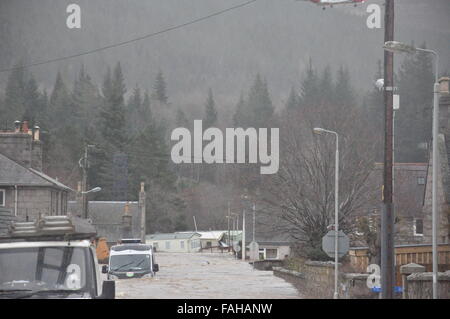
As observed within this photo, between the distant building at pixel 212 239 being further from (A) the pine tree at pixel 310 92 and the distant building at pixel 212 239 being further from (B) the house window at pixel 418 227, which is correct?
(B) the house window at pixel 418 227

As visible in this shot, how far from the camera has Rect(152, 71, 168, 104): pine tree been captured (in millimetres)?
99875

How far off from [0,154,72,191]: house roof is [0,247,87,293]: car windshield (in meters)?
35.9

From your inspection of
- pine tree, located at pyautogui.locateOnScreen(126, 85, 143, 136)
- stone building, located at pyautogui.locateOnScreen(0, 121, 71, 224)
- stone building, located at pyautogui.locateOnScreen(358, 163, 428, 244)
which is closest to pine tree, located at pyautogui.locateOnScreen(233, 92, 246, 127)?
pine tree, located at pyautogui.locateOnScreen(126, 85, 143, 136)

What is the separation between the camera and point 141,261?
134ft

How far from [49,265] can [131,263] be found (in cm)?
2860

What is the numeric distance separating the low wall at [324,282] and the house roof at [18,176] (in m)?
16.0

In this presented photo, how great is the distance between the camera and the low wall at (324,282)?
28234mm

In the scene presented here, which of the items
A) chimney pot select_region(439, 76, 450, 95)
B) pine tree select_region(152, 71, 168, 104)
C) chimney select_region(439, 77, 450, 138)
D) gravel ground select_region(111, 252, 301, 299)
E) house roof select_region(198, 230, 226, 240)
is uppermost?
pine tree select_region(152, 71, 168, 104)

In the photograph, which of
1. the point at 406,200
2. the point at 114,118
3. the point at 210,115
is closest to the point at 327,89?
the point at 210,115

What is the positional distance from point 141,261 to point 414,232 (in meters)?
17.2

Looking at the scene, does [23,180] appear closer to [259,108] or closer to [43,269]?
[259,108]

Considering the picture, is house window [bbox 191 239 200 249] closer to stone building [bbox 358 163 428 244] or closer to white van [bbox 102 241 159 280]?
stone building [bbox 358 163 428 244]

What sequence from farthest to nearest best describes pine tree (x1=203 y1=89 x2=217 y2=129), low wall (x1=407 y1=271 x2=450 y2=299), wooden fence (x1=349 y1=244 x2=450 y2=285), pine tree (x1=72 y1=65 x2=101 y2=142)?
1. pine tree (x1=203 y1=89 x2=217 y2=129)
2. pine tree (x1=72 y1=65 x2=101 y2=142)
3. wooden fence (x1=349 y1=244 x2=450 y2=285)
4. low wall (x1=407 y1=271 x2=450 y2=299)

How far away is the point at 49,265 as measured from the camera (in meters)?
11.8
